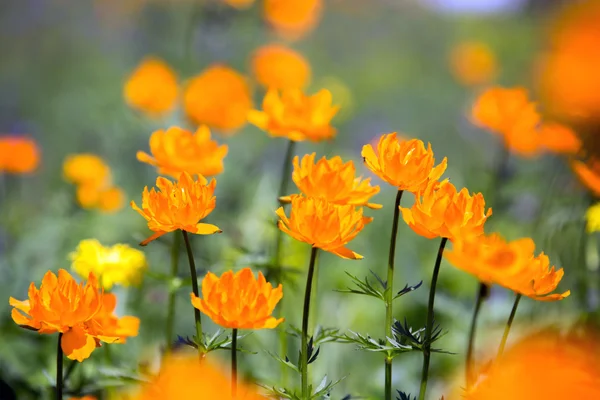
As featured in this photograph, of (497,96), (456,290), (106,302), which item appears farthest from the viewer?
(456,290)

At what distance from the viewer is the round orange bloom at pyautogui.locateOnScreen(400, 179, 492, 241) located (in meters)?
0.43

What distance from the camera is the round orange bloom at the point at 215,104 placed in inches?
43.6

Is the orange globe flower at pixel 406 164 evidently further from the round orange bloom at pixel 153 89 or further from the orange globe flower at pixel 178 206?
the round orange bloom at pixel 153 89

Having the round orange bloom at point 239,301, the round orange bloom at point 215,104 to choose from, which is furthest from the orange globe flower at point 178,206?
the round orange bloom at point 215,104

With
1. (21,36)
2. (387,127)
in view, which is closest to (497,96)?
(387,127)

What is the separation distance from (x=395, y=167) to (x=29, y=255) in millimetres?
894

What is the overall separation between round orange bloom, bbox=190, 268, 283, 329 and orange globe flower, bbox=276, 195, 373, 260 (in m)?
0.04

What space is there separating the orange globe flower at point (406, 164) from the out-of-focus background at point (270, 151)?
192 millimetres

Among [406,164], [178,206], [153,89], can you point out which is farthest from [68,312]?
[153,89]

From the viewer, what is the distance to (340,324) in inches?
43.0

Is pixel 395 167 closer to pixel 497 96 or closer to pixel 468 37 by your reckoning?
pixel 497 96

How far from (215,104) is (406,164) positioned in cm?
72

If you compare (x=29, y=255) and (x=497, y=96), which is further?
(x=29, y=255)

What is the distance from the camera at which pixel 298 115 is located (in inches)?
24.2
